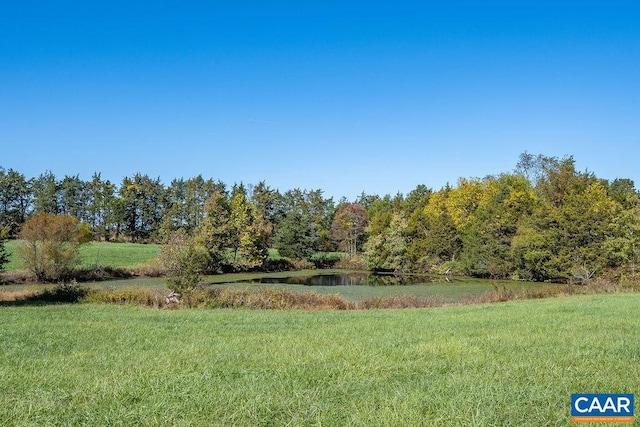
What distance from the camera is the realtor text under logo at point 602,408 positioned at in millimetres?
4297

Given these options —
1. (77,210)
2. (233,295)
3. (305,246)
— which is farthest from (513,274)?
(77,210)

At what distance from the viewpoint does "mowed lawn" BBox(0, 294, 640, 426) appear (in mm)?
4375

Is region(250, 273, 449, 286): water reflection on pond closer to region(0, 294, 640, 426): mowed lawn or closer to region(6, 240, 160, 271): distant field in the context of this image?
region(6, 240, 160, 271): distant field

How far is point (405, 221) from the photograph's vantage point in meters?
67.6

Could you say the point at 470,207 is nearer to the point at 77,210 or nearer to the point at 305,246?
the point at 305,246

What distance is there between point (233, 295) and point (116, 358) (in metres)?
16.4

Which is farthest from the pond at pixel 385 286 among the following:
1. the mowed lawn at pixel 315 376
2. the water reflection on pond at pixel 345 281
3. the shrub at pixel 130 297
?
the mowed lawn at pixel 315 376

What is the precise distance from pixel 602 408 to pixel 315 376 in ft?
10.1

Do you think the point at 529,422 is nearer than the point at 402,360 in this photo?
Yes

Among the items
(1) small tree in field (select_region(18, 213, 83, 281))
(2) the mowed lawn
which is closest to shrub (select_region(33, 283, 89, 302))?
(2) the mowed lawn

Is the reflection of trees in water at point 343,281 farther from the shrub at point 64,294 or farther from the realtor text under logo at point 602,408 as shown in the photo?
the realtor text under logo at point 602,408

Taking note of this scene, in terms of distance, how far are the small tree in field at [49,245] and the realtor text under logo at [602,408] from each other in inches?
1607

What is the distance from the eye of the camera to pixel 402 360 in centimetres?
679

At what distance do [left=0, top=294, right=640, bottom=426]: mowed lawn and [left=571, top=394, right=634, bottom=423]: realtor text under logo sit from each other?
108 millimetres
